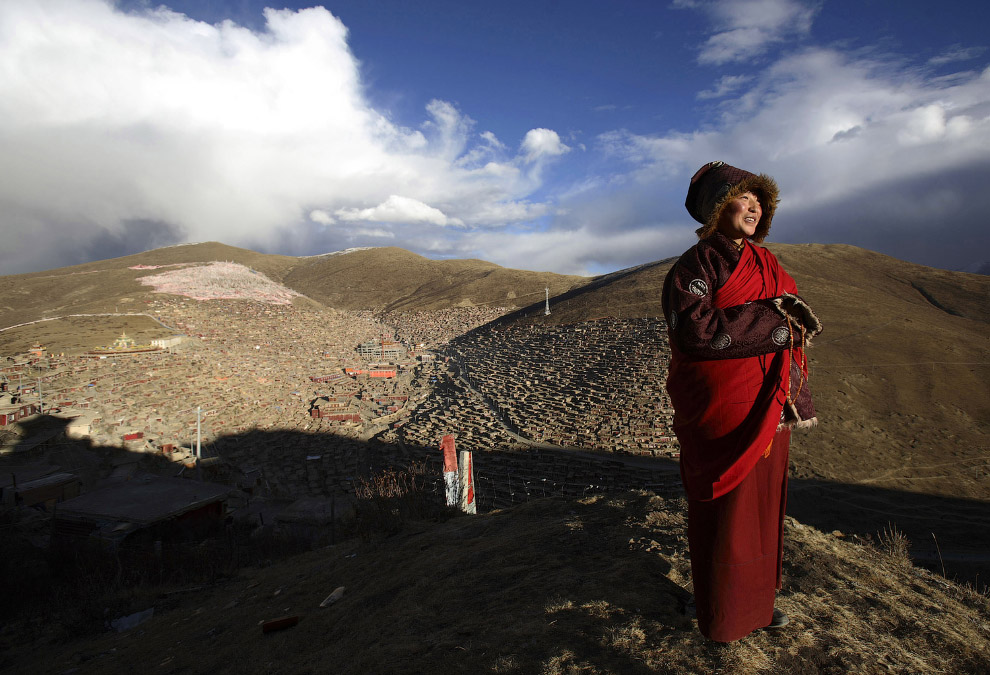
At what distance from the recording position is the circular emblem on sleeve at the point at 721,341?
6.15ft

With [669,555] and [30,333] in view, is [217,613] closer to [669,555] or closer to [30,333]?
[669,555]

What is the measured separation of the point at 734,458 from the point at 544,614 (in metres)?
1.39

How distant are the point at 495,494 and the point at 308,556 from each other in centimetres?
611

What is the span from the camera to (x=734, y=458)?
6.39 ft

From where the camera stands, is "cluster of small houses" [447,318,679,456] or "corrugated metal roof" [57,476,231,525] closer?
"corrugated metal roof" [57,476,231,525]

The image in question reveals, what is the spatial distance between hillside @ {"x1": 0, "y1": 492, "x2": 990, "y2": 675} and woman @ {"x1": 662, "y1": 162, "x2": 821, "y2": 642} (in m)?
0.37

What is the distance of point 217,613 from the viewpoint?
439cm

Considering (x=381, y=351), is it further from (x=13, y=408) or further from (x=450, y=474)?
(x=450, y=474)

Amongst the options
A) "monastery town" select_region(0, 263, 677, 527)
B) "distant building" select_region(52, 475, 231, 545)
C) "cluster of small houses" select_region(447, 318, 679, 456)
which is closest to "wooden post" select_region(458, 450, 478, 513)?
"monastery town" select_region(0, 263, 677, 527)

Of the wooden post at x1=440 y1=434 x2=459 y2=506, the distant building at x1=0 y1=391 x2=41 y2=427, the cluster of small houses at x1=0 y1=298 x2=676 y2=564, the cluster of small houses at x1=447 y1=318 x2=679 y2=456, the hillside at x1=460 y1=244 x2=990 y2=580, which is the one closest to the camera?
the wooden post at x1=440 y1=434 x2=459 y2=506

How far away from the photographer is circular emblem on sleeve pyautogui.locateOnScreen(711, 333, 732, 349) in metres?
1.88

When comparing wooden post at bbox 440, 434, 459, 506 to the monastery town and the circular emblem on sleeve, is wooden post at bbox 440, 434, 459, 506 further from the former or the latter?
the circular emblem on sleeve

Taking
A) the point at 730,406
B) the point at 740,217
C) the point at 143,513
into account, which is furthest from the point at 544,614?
the point at 143,513

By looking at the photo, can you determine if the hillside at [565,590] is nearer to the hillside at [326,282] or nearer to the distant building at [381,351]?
the distant building at [381,351]
